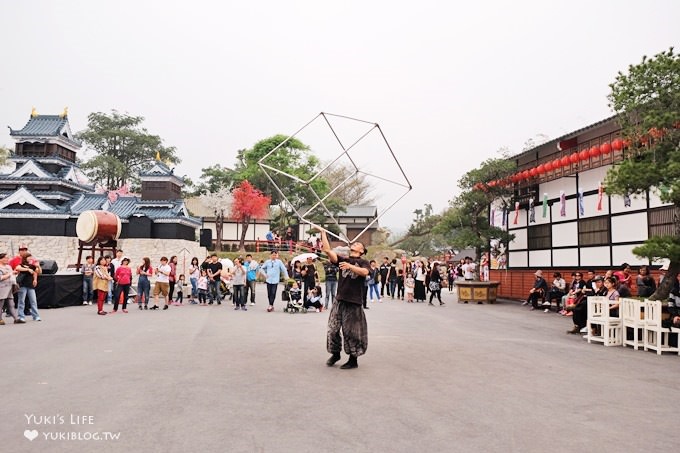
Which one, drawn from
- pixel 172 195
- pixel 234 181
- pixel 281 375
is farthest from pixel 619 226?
pixel 234 181

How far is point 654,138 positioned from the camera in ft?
36.0

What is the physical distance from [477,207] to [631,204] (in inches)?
260

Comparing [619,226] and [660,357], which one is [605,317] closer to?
[660,357]

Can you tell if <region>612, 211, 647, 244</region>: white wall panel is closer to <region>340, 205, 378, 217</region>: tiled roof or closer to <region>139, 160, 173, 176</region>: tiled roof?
<region>139, 160, 173, 176</region>: tiled roof

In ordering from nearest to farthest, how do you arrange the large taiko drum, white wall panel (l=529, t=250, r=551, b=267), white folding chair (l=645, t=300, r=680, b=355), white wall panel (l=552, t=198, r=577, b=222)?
white folding chair (l=645, t=300, r=680, b=355)
white wall panel (l=552, t=198, r=577, b=222)
white wall panel (l=529, t=250, r=551, b=267)
the large taiko drum

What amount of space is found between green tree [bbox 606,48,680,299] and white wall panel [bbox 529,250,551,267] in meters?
9.83

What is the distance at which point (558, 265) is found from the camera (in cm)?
2030

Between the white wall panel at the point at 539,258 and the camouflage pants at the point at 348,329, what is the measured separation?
15994mm

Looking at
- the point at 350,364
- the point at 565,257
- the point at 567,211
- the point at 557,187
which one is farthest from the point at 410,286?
the point at 350,364

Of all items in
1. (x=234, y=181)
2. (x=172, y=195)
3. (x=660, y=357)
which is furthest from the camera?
(x=234, y=181)

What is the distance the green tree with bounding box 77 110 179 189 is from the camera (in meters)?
55.5

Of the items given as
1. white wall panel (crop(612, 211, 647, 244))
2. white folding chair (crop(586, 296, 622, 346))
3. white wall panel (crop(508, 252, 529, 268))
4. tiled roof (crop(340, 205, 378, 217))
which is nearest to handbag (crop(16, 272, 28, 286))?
white folding chair (crop(586, 296, 622, 346))

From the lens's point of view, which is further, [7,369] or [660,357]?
[660,357]

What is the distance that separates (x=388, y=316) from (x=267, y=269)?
4207 millimetres
